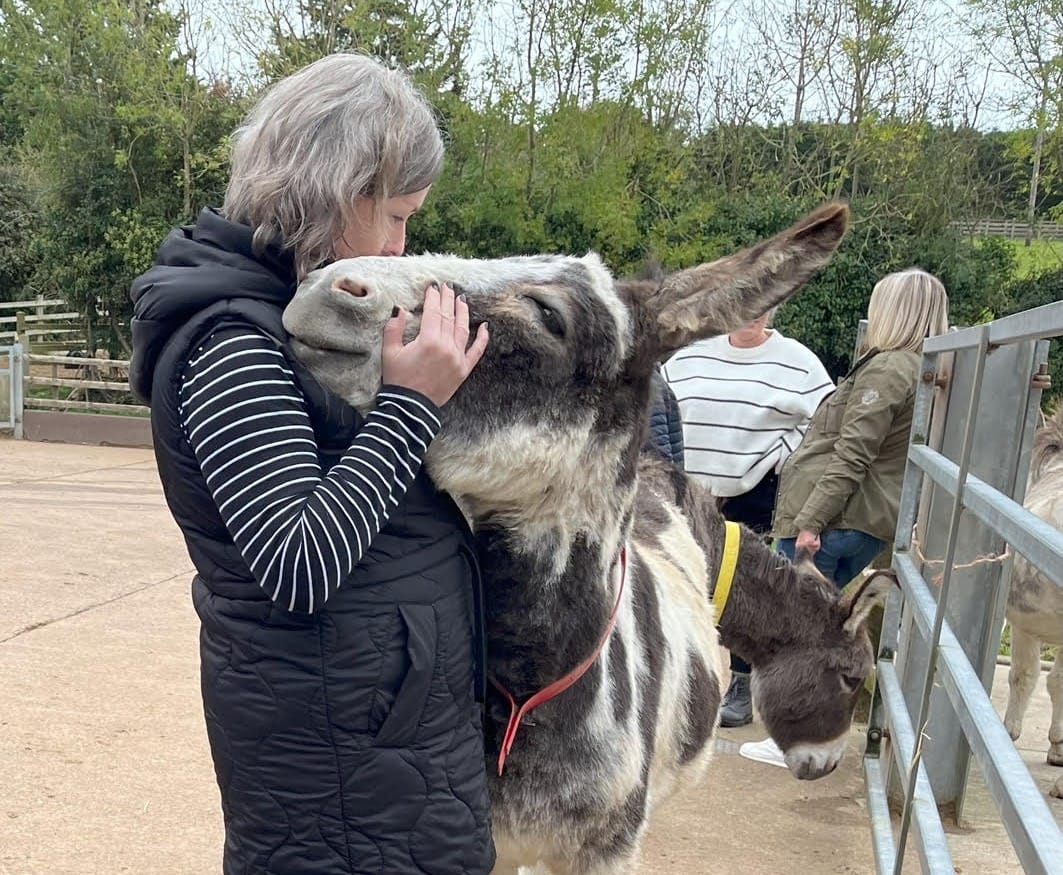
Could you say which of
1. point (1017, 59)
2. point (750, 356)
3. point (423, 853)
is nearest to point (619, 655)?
point (423, 853)

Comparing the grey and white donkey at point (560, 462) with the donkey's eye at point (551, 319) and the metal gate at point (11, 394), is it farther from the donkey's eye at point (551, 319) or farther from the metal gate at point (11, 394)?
the metal gate at point (11, 394)

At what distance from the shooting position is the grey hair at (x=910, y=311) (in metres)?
4.36

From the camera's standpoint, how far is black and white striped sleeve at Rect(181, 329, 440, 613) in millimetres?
1471

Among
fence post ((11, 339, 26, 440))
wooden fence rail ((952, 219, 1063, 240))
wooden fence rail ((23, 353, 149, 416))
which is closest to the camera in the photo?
fence post ((11, 339, 26, 440))

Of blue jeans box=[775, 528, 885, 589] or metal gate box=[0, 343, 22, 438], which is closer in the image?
blue jeans box=[775, 528, 885, 589]

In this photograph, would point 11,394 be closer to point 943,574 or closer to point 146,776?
point 146,776

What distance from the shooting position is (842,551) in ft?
15.0

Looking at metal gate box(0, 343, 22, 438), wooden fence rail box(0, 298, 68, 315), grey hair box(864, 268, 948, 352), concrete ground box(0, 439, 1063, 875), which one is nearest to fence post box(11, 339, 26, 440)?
metal gate box(0, 343, 22, 438)

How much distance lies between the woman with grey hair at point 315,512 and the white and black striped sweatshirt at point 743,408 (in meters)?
3.11

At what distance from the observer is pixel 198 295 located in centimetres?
154

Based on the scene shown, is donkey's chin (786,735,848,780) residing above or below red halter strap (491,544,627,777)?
below

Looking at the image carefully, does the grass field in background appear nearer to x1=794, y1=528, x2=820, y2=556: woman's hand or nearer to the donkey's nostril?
x1=794, y1=528, x2=820, y2=556: woman's hand

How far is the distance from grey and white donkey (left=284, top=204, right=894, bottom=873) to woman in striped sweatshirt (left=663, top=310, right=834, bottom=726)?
245 cm

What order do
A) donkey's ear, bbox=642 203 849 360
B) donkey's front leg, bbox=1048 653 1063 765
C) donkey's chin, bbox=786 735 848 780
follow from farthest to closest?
donkey's front leg, bbox=1048 653 1063 765, donkey's chin, bbox=786 735 848 780, donkey's ear, bbox=642 203 849 360
